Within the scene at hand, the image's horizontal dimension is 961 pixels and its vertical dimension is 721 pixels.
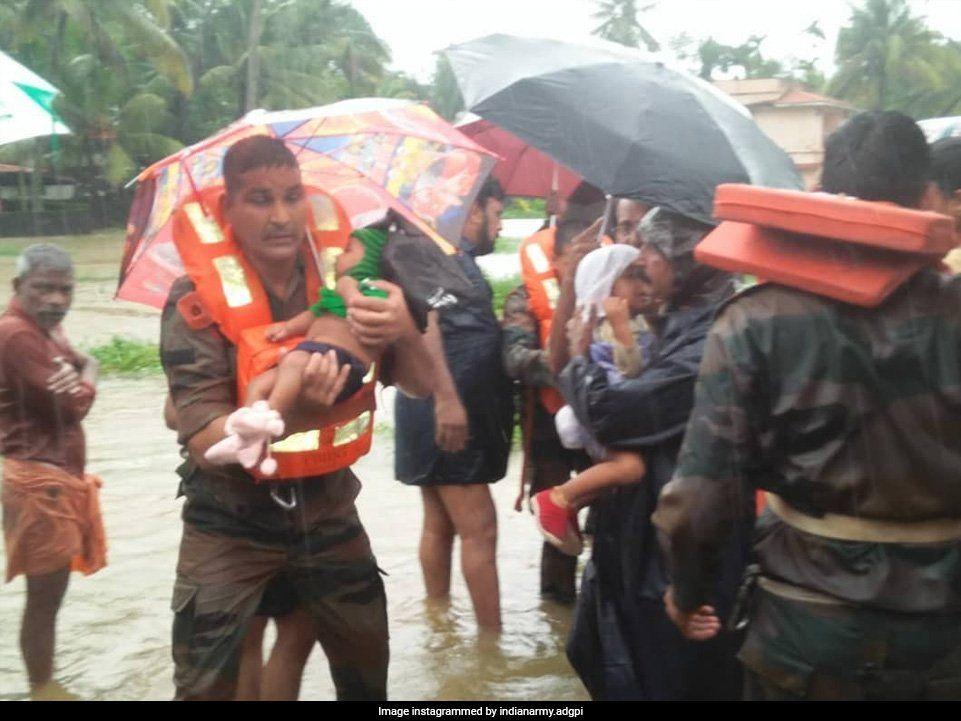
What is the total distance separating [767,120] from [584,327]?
3586 cm

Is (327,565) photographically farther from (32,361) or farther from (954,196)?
(954,196)

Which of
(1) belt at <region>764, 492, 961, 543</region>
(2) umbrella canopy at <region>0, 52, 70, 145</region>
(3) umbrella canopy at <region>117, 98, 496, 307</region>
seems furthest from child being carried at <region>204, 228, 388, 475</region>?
(1) belt at <region>764, 492, 961, 543</region>

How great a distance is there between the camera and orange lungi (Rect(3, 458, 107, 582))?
501 cm

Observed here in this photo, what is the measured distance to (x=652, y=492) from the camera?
3.96m

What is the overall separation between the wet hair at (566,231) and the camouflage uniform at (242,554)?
1.99m

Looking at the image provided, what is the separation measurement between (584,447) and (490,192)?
1958 millimetres

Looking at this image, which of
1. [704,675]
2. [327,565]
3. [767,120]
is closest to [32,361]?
[327,565]

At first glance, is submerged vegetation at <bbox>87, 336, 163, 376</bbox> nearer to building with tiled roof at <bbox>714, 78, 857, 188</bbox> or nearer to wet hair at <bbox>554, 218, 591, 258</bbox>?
wet hair at <bbox>554, 218, 591, 258</bbox>

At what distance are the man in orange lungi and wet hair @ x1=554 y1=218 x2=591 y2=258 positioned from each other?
77.5 inches

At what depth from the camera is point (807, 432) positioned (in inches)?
110

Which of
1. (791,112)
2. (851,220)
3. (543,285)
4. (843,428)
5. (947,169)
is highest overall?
(851,220)

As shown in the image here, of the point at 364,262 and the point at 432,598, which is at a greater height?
the point at 364,262

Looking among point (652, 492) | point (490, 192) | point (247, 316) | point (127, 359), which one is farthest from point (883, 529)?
point (127, 359)

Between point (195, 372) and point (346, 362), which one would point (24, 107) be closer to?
point (195, 372)
